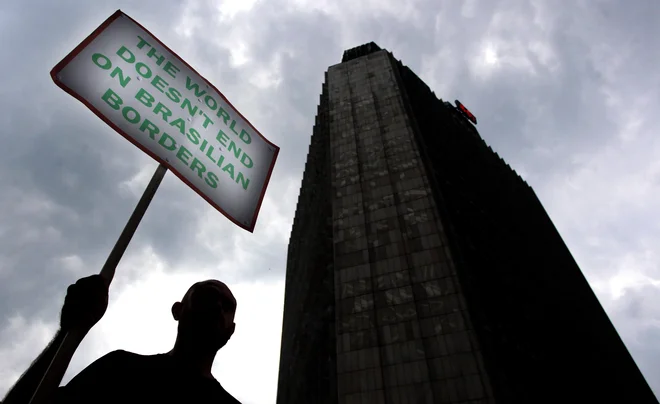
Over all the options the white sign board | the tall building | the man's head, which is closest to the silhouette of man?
the man's head

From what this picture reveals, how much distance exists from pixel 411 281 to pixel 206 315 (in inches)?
667

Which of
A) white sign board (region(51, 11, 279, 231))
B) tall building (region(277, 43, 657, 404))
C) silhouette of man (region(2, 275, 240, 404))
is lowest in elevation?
silhouette of man (region(2, 275, 240, 404))

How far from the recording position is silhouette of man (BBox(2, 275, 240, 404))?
6.92ft

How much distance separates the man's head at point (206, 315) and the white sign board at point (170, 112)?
6.40 ft

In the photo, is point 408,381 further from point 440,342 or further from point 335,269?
point 335,269

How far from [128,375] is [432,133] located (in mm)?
30197

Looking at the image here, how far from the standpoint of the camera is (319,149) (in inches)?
1230

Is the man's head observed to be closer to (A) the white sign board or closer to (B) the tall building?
(A) the white sign board

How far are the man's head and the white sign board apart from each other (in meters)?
1.95

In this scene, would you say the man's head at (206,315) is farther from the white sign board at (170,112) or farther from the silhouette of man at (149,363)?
the white sign board at (170,112)

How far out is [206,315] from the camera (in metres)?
2.77

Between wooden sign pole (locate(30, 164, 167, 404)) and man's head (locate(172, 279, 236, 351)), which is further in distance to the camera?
man's head (locate(172, 279, 236, 351))

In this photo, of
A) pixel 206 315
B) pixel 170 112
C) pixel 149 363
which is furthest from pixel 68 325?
pixel 170 112

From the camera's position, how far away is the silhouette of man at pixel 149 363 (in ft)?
6.92
